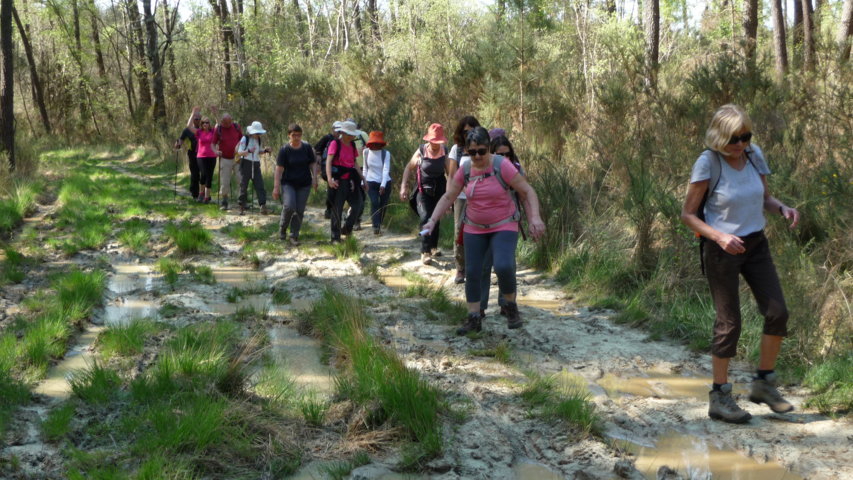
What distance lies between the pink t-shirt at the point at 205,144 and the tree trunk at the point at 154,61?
1378cm

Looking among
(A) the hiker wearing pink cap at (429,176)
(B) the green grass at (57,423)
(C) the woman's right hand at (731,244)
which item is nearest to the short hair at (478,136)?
(C) the woman's right hand at (731,244)

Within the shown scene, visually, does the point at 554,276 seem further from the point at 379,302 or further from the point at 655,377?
the point at 655,377

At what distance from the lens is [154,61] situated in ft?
94.0

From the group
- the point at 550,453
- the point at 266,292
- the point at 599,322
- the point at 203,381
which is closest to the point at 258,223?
the point at 266,292

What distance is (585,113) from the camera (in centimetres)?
1145

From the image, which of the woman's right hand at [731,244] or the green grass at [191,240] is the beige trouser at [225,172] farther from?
the woman's right hand at [731,244]

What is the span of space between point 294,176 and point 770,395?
312 inches

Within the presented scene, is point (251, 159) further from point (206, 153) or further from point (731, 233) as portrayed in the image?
point (731, 233)

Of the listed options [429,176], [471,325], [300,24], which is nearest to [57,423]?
[471,325]

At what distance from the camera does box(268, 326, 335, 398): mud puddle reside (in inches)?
209

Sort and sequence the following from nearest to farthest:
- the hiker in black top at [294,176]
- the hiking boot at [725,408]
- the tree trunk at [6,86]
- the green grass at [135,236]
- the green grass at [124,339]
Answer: the hiking boot at [725,408] → the green grass at [124,339] → the green grass at [135,236] → the hiker in black top at [294,176] → the tree trunk at [6,86]

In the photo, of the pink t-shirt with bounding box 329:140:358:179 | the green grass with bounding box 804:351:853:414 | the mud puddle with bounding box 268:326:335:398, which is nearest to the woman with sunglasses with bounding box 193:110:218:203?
the pink t-shirt with bounding box 329:140:358:179

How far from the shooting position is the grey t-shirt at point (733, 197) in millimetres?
4508

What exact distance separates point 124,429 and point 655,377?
3.70 metres
